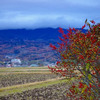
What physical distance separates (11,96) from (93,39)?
13700 mm

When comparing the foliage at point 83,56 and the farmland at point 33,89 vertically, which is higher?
the foliage at point 83,56

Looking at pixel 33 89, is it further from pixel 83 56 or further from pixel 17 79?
pixel 83 56

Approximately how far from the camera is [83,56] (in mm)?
6250

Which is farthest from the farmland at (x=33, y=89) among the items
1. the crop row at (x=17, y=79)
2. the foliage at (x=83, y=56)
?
the foliage at (x=83, y=56)

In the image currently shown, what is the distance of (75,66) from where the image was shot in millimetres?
6617

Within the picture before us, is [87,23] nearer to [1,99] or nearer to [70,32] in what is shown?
[70,32]

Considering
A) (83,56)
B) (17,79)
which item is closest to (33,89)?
(17,79)

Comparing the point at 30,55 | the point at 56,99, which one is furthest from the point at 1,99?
the point at 30,55

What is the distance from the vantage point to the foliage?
622 centimetres

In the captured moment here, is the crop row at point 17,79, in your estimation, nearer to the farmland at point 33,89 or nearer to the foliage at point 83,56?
the farmland at point 33,89

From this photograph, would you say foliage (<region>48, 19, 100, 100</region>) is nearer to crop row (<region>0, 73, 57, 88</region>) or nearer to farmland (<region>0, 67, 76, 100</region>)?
farmland (<region>0, 67, 76, 100</region>)

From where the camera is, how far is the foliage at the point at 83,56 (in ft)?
20.4

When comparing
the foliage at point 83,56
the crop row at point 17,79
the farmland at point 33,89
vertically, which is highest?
the foliage at point 83,56

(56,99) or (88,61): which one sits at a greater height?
(88,61)
